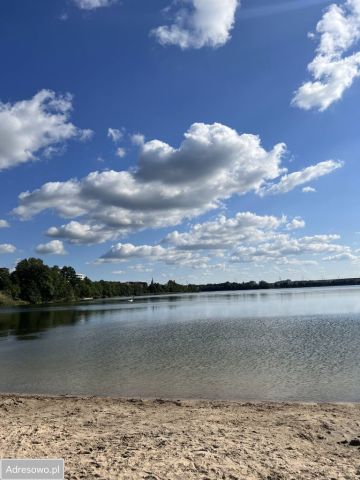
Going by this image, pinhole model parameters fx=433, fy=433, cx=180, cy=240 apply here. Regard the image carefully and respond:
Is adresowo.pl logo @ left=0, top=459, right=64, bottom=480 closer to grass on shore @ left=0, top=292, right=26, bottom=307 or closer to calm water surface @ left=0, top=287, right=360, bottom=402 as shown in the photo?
calm water surface @ left=0, top=287, right=360, bottom=402

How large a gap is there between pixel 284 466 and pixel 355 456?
1.88 meters

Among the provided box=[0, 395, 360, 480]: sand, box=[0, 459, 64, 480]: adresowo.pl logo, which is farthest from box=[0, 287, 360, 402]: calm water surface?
box=[0, 459, 64, 480]: adresowo.pl logo

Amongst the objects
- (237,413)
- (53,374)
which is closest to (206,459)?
(237,413)

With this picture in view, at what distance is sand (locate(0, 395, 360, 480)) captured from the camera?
8.52 meters

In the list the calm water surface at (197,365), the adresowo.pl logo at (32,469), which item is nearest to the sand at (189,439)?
the adresowo.pl logo at (32,469)

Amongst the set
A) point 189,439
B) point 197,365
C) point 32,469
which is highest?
point 32,469

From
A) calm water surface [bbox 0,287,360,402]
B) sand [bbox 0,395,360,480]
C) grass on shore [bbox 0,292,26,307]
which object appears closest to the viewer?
sand [bbox 0,395,360,480]

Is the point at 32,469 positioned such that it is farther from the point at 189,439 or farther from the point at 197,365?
the point at 197,365

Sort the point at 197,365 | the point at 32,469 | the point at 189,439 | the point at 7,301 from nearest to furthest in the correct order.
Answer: the point at 32,469
the point at 189,439
the point at 197,365
the point at 7,301

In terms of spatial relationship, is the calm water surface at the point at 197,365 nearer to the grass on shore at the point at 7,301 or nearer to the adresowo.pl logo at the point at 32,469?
the adresowo.pl logo at the point at 32,469

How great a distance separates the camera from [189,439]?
10633mm

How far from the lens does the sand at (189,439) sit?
8.52 m

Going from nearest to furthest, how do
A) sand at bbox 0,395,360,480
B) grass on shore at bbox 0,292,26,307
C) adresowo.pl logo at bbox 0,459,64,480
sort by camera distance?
adresowo.pl logo at bbox 0,459,64,480, sand at bbox 0,395,360,480, grass on shore at bbox 0,292,26,307

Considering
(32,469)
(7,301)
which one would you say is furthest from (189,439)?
(7,301)
